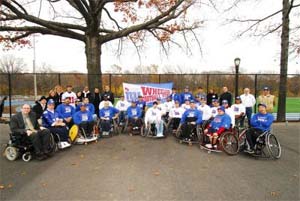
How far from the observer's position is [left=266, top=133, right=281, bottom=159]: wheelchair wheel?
6091 mm

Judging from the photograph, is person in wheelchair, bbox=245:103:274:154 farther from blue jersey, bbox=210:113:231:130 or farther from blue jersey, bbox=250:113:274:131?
blue jersey, bbox=210:113:231:130

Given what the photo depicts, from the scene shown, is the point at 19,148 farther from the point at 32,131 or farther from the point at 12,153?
the point at 32,131

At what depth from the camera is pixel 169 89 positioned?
37.4 ft

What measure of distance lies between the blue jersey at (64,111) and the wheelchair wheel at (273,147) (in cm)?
579

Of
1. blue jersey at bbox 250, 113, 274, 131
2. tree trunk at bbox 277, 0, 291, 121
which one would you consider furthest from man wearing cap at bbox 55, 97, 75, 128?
tree trunk at bbox 277, 0, 291, 121

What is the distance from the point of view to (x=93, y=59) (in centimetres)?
1209

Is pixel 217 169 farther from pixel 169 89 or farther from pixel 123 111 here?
pixel 169 89

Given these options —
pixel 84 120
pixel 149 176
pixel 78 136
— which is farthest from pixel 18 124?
pixel 149 176

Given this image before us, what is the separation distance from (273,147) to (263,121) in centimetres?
85

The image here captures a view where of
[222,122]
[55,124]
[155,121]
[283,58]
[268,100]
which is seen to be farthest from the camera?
[283,58]

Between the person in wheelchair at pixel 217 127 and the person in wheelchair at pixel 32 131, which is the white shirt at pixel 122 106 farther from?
the person in wheelchair at pixel 32 131

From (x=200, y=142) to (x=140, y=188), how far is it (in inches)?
141

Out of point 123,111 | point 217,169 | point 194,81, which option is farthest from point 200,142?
point 194,81

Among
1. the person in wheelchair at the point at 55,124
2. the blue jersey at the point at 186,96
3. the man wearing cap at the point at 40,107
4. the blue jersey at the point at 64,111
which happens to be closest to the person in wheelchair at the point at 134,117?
the blue jersey at the point at 186,96
